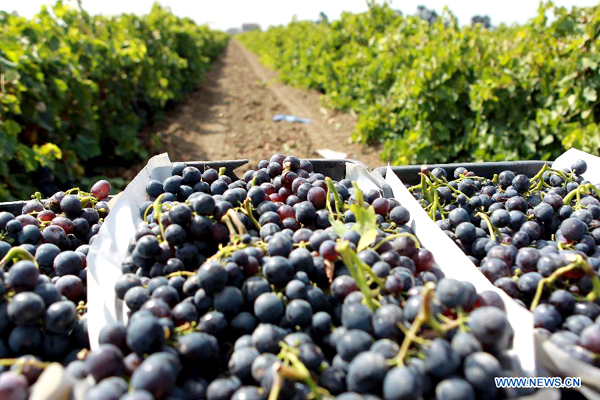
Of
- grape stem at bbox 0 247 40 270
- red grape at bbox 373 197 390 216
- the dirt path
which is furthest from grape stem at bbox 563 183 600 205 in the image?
the dirt path

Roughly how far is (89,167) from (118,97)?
1806mm

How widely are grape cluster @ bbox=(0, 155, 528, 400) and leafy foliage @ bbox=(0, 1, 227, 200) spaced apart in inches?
146

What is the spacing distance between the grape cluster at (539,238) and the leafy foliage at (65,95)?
13.7 ft

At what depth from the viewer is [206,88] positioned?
1670 cm

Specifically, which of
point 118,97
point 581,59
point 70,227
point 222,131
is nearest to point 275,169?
point 70,227

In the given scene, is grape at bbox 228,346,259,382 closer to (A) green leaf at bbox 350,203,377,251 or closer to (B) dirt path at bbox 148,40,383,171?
(A) green leaf at bbox 350,203,377,251

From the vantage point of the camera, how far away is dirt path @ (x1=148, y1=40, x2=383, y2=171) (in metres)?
8.01

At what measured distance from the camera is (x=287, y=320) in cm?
114

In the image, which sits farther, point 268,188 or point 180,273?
point 268,188

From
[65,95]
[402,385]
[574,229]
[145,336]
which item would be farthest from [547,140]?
[65,95]

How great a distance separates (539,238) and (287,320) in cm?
122

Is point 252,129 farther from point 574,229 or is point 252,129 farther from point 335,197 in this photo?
point 574,229

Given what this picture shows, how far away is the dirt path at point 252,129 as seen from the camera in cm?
801

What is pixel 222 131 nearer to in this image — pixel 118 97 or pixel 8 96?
pixel 118 97
